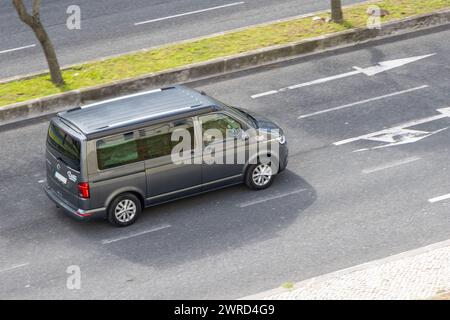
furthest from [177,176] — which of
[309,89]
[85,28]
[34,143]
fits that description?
[85,28]

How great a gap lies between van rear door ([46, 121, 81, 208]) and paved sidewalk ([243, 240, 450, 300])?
3.73 m

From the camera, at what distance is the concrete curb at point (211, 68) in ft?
63.1

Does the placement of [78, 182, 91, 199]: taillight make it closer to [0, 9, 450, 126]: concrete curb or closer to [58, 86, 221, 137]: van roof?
[58, 86, 221, 137]: van roof

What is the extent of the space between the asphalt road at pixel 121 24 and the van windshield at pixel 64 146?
19.7 feet

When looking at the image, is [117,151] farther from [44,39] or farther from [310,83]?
[310,83]

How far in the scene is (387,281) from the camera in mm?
12969

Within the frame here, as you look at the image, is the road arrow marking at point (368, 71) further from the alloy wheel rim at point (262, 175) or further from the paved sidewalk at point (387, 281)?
the paved sidewalk at point (387, 281)

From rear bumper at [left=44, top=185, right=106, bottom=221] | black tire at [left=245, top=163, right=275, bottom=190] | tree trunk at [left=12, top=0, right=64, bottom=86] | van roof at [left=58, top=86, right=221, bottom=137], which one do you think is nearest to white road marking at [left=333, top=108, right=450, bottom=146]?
black tire at [left=245, top=163, right=275, bottom=190]

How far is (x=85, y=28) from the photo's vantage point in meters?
23.5

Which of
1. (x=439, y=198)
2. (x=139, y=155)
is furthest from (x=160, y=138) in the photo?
(x=439, y=198)

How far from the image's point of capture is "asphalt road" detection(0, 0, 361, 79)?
21.9 metres

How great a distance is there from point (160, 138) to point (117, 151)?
2.45 ft

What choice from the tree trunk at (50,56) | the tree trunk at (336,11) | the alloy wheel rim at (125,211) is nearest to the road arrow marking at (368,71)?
the tree trunk at (336,11)
